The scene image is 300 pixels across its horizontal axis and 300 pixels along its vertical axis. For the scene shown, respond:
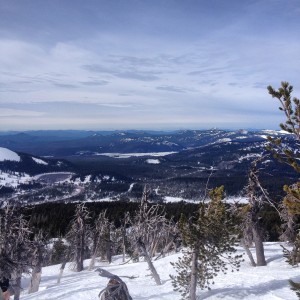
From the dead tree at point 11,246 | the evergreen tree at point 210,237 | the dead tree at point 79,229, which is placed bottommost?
the dead tree at point 79,229

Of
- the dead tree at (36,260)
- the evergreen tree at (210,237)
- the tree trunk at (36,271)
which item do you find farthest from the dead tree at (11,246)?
the evergreen tree at (210,237)

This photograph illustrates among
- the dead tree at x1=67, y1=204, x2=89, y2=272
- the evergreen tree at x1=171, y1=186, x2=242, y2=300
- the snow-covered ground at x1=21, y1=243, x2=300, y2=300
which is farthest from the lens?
the dead tree at x1=67, y1=204, x2=89, y2=272

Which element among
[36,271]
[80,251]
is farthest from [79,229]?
[36,271]

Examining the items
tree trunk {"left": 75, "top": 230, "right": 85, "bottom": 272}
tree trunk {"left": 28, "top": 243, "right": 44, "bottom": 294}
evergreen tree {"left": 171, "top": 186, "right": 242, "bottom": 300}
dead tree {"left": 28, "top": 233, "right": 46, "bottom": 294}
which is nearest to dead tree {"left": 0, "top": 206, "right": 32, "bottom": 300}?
dead tree {"left": 28, "top": 233, "right": 46, "bottom": 294}

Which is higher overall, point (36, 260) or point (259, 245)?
point (259, 245)

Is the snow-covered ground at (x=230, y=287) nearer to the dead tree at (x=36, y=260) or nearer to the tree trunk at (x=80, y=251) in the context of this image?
the dead tree at (x=36, y=260)

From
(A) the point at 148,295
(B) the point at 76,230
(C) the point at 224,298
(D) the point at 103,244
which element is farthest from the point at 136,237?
(D) the point at 103,244

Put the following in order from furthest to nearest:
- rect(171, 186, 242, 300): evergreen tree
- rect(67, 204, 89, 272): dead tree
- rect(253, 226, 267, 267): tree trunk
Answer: rect(67, 204, 89, 272): dead tree < rect(253, 226, 267, 267): tree trunk < rect(171, 186, 242, 300): evergreen tree

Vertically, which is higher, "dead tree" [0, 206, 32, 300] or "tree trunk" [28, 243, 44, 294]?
"dead tree" [0, 206, 32, 300]

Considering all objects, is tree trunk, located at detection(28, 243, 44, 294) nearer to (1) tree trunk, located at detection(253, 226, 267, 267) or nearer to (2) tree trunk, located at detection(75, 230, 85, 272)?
(2) tree trunk, located at detection(75, 230, 85, 272)

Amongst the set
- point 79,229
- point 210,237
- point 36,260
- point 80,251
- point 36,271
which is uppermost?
point 210,237

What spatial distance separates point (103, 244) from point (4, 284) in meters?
34.2

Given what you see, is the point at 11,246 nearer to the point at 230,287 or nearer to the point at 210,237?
the point at 210,237

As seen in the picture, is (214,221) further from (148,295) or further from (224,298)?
(148,295)
